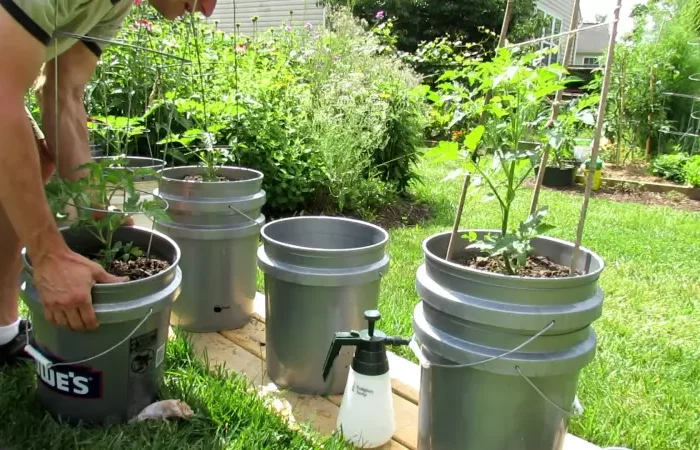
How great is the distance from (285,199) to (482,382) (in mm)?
2534

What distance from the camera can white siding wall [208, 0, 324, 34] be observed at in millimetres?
16281

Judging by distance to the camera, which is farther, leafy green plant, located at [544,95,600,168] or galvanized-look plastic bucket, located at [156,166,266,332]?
galvanized-look plastic bucket, located at [156,166,266,332]

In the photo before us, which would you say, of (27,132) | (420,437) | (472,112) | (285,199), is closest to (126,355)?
(27,132)

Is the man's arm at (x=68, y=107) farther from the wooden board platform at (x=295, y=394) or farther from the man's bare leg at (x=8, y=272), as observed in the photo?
the wooden board platform at (x=295, y=394)

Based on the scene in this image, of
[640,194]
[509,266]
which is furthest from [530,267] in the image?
[640,194]

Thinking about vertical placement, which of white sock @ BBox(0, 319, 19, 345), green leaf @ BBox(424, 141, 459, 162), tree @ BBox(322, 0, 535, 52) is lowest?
white sock @ BBox(0, 319, 19, 345)

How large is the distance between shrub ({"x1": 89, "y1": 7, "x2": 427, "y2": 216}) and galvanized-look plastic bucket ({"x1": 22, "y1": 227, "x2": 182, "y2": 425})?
4.31ft

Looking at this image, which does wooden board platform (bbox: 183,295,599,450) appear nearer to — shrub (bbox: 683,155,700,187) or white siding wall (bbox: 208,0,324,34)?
shrub (bbox: 683,155,700,187)

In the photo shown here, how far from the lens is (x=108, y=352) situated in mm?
1448

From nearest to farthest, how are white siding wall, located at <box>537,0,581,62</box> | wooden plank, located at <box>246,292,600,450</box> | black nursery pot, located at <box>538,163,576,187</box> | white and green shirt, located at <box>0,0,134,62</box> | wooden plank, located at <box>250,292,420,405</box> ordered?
white and green shirt, located at <box>0,0,134,62</box>
wooden plank, located at <box>246,292,600,450</box>
wooden plank, located at <box>250,292,420,405</box>
black nursery pot, located at <box>538,163,576,187</box>
white siding wall, located at <box>537,0,581,62</box>

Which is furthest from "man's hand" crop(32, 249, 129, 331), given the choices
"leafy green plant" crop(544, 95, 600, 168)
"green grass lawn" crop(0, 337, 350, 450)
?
"leafy green plant" crop(544, 95, 600, 168)

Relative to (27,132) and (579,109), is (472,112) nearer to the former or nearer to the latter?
(579,109)

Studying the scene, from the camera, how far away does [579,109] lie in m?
1.36

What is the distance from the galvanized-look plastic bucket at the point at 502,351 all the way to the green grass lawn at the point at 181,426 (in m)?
0.35
